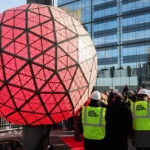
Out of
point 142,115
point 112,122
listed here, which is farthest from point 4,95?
point 142,115

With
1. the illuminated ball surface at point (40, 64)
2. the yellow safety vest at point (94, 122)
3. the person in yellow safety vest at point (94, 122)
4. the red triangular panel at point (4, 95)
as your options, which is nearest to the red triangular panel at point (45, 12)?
the illuminated ball surface at point (40, 64)

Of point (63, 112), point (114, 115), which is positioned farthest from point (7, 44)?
point (114, 115)

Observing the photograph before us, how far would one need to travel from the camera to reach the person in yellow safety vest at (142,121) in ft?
15.6

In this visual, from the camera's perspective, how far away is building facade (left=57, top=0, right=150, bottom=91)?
4442 centimetres

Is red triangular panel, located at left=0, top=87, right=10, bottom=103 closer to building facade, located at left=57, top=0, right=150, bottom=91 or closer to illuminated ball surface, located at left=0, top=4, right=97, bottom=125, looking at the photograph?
illuminated ball surface, located at left=0, top=4, right=97, bottom=125

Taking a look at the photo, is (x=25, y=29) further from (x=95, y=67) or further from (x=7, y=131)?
(x=7, y=131)

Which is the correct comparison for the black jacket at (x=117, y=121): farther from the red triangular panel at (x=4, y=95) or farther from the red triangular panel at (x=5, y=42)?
the red triangular panel at (x=5, y=42)

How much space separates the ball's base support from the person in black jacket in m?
1.06

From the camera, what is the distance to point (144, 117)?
479 centimetres

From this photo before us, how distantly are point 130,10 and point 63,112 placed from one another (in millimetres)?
44357

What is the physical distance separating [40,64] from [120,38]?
45575 millimetres

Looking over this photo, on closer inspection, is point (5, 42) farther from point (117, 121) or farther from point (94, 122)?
point (117, 121)

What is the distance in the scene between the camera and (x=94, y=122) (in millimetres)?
4383

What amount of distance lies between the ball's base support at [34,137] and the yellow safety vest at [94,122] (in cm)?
81
